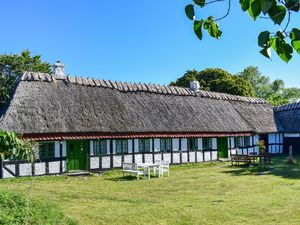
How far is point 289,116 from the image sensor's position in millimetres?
35125

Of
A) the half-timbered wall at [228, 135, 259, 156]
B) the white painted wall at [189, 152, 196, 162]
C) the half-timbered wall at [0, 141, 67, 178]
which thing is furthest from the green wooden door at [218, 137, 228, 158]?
the half-timbered wall at [0, 141, 67, 178]

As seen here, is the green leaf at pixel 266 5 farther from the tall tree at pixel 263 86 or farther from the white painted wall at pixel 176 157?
the tall tree at pixel 263 86

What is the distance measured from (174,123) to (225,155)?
6148mm

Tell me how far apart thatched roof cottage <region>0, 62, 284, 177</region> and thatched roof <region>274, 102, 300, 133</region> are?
14.1ft

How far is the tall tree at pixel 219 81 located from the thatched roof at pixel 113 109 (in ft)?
43.6

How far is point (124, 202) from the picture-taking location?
1302 cm

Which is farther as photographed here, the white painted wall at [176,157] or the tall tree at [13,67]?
the tall tree at [13,67]

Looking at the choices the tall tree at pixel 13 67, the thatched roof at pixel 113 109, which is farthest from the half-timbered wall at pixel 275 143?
the tall tree at pixel 13 67

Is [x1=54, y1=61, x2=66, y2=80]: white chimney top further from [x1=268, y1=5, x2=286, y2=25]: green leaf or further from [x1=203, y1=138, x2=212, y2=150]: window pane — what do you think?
[x1=268, y1=5, x2=286, y2=25]: green leaf

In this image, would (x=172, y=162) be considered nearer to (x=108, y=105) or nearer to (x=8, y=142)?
(x=108, y=105)

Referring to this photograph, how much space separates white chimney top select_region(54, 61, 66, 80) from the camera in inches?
915

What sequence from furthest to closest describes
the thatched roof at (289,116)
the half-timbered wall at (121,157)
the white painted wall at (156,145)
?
the thatched roof at (289,116)
the white painted wall at (156,145)
the half-timbered wall at (121,157)

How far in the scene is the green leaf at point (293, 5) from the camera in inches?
66.3

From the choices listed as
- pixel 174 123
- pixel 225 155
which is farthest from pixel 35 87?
pixel 225 155
